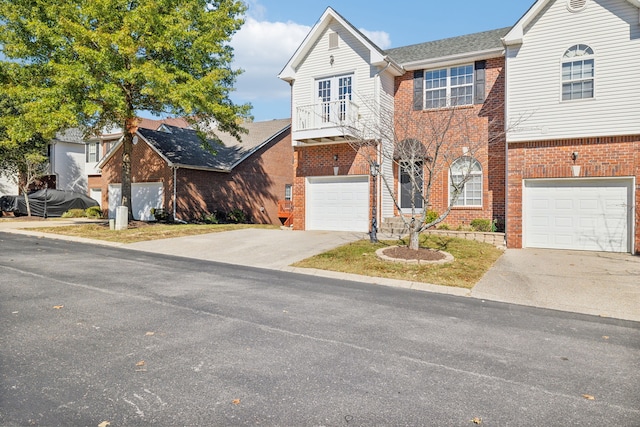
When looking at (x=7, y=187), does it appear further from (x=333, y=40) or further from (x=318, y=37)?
(x=333, y=40)

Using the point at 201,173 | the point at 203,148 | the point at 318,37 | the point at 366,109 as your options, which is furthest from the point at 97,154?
the point at 366,109

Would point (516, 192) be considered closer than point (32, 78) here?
Yes

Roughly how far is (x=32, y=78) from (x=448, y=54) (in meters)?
17.9

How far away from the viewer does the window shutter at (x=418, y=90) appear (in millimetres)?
16906

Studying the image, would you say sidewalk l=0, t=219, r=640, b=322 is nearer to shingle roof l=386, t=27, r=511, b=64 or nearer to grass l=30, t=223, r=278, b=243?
grass l=30, t=223, r=278, b=243

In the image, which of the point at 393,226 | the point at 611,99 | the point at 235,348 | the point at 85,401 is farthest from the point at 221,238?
the point at 611,99

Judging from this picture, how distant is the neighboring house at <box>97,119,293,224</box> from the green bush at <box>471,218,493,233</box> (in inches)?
534

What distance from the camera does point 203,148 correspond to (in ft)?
75.0

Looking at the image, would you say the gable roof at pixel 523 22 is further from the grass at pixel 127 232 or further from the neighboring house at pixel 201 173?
the neighboring house at pixel 201 173

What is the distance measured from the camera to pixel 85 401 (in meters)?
3.35

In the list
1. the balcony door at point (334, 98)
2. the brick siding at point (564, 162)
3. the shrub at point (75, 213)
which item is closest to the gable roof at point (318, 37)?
the balcony door at point (334, 98)

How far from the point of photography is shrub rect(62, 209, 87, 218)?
88.0ft

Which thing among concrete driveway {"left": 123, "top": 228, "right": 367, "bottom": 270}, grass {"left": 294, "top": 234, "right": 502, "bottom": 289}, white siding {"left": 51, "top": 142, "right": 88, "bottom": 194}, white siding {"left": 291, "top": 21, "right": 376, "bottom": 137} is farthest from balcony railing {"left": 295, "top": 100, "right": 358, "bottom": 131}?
white siding {"left": 51, "top": 142, "right": 88, "bottom": 194}

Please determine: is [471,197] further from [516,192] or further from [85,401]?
[85,401]
